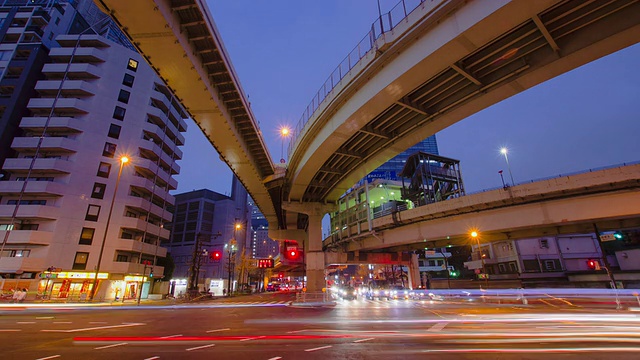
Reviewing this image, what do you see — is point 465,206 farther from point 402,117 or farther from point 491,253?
point 491,253

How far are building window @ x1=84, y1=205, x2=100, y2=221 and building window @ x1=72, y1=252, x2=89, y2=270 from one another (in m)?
4.94

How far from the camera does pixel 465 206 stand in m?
23.2

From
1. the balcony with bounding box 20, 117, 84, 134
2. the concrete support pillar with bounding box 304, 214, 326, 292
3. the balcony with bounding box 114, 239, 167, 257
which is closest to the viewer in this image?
the concrete support pillar with bounding box 304, 214, 326, 292

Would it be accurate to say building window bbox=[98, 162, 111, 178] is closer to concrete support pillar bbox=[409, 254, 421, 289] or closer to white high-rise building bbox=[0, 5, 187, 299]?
white high-rise building bbox=[0, 5, 187, 299]

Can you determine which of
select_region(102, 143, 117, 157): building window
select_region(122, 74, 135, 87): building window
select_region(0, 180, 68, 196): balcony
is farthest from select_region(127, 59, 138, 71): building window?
select_region(0, 180, 68, 196): balcony

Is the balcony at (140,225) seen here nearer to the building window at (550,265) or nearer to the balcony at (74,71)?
the balcony at (74,71)

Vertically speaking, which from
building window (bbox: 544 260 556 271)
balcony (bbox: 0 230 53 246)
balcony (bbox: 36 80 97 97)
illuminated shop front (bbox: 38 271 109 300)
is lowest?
illuminated shop front (bbox: 38 271 109 300)

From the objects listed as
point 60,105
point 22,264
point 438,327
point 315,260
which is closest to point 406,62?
point 438,327

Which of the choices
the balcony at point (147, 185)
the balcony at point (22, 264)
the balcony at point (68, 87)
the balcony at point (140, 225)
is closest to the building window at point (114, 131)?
the balcony at point (68, 87)

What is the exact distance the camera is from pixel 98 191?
44656 mm

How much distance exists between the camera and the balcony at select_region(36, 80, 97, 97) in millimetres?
45719

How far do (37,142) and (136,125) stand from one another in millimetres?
12647

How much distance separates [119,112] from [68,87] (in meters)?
7.18

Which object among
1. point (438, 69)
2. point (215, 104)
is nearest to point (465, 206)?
point (438, 69)
